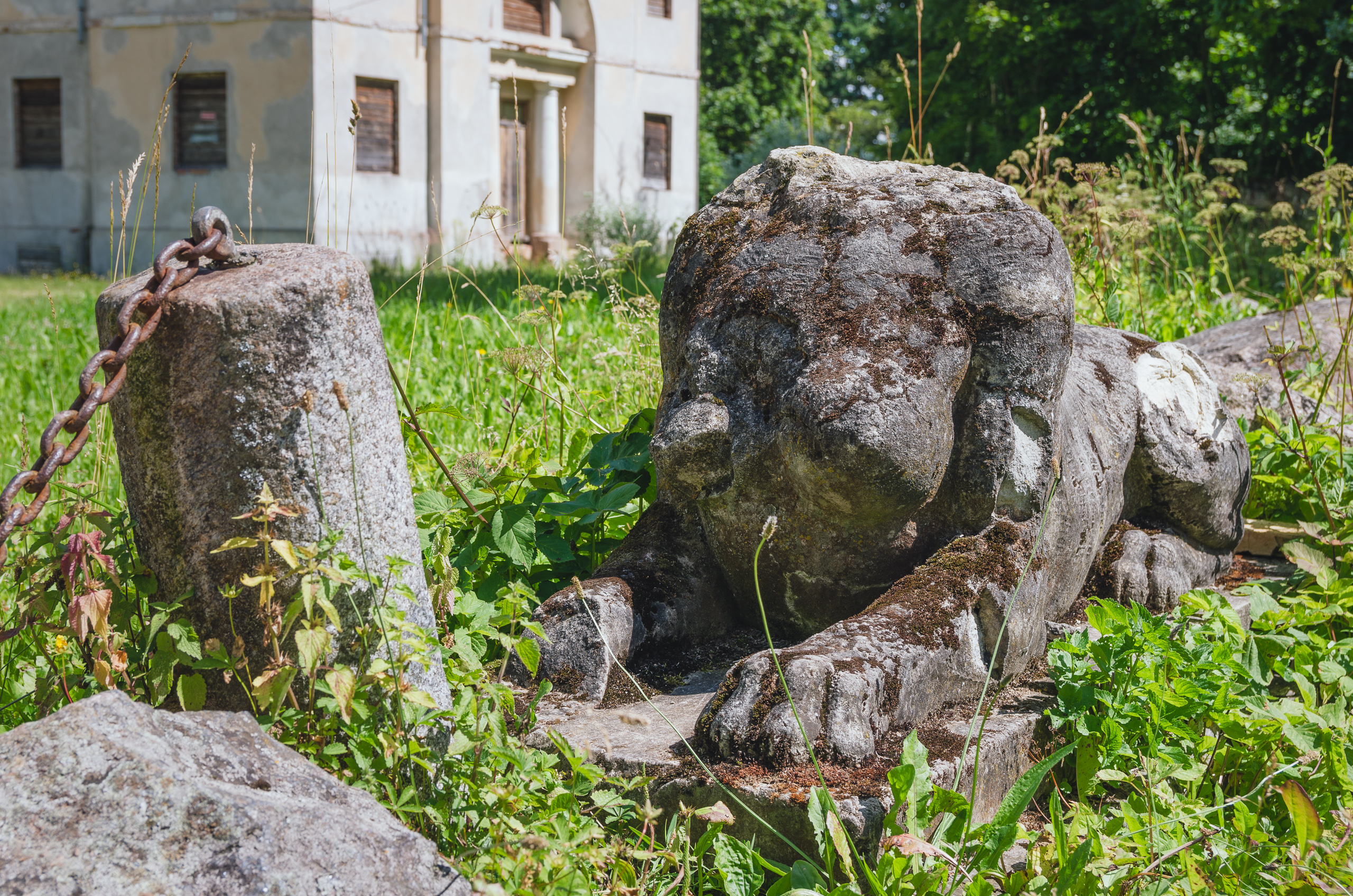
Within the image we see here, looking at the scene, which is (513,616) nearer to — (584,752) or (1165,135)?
(584,752)

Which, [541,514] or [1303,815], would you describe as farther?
[541,514]

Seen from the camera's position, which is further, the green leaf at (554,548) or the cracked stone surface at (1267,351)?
the cracked stone surface at (1267,351)

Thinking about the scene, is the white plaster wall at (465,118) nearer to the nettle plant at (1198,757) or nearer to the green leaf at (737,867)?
the nettle plant at (1198,757)

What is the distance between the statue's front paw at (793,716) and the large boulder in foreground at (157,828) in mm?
663

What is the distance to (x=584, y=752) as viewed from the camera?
6.72 feet

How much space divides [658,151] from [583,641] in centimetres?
1818

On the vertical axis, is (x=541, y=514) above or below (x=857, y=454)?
below

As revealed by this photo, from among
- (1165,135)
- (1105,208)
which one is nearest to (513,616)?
(1105,208)

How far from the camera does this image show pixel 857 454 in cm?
226

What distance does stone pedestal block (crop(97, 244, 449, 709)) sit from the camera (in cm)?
183

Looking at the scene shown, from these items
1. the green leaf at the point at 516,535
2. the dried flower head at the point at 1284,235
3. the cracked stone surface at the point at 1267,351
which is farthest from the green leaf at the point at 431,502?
the dried flower head at the point at 1284,235

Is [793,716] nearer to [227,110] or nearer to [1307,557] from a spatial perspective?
[1307,557]

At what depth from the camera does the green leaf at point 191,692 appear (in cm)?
197

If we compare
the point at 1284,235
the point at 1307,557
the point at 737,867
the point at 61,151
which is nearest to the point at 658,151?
the point at 61,151
